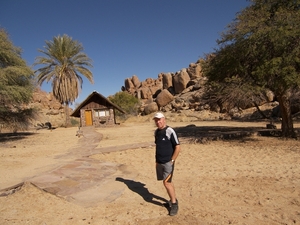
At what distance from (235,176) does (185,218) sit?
8.00ft

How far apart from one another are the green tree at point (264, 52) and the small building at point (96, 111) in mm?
16159

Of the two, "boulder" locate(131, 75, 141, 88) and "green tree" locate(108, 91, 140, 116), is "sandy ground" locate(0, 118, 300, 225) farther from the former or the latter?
"boulder" locate(131, 75, 141, 88)

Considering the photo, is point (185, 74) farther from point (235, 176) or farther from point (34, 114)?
Result: point (235, 176)

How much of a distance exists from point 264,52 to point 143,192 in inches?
322

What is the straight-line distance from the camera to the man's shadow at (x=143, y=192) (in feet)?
13.7

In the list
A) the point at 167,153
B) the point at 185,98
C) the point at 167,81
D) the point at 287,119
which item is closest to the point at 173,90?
the point at 167,81

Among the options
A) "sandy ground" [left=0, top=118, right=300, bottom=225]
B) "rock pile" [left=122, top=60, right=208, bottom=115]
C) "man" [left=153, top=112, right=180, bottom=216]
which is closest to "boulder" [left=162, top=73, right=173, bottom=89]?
"rock pile" [left=122, top=60, right=208, bottom=115]

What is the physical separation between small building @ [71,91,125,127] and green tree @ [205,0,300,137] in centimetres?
1616

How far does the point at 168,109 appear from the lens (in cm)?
3806

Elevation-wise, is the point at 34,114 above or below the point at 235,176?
above

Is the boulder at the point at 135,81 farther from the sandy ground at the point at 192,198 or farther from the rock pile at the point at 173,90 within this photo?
the sandy ground at the point at 192,198

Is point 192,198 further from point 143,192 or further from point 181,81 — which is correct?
point 181,81

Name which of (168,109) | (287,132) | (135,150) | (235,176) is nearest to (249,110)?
(168,109)

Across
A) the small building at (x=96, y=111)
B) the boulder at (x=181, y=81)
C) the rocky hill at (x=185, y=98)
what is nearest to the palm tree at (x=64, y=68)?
the small building at (x=96, y=111)
